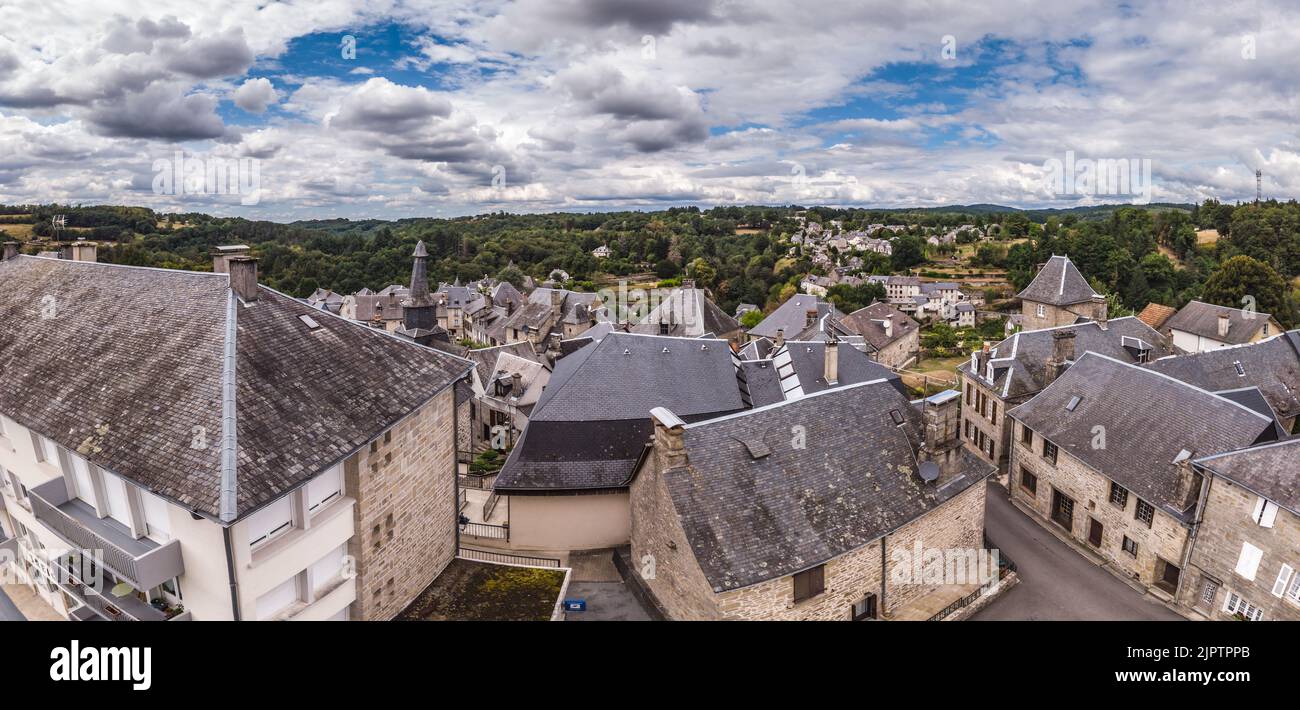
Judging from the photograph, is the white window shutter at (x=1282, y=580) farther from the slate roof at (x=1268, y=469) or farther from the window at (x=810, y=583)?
the window at (x=810, y=583)

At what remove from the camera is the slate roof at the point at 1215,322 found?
2084 inches

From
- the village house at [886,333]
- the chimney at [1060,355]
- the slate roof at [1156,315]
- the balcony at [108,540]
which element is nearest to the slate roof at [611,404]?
the balcony at [108,540]

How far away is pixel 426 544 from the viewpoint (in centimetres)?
1803

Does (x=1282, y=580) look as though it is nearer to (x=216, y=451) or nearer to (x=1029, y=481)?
(x=1029, y=481)

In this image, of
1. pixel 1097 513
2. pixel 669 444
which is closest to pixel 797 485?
pixel 669 444

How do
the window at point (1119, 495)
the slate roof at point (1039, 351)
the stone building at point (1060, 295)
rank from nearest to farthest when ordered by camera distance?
the window at point (1119, 495), the slate roof at point (1039, 351), the stone building at point (1060, 295)

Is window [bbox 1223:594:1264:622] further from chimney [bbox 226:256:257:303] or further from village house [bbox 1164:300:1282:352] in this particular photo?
village house [bbox 1164:300:1282:352]

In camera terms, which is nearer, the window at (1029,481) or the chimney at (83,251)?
the chimney at (83,251)

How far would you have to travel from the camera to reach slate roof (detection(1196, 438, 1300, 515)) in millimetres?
17109

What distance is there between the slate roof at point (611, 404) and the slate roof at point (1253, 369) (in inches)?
812

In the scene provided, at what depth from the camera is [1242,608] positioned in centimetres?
1844
